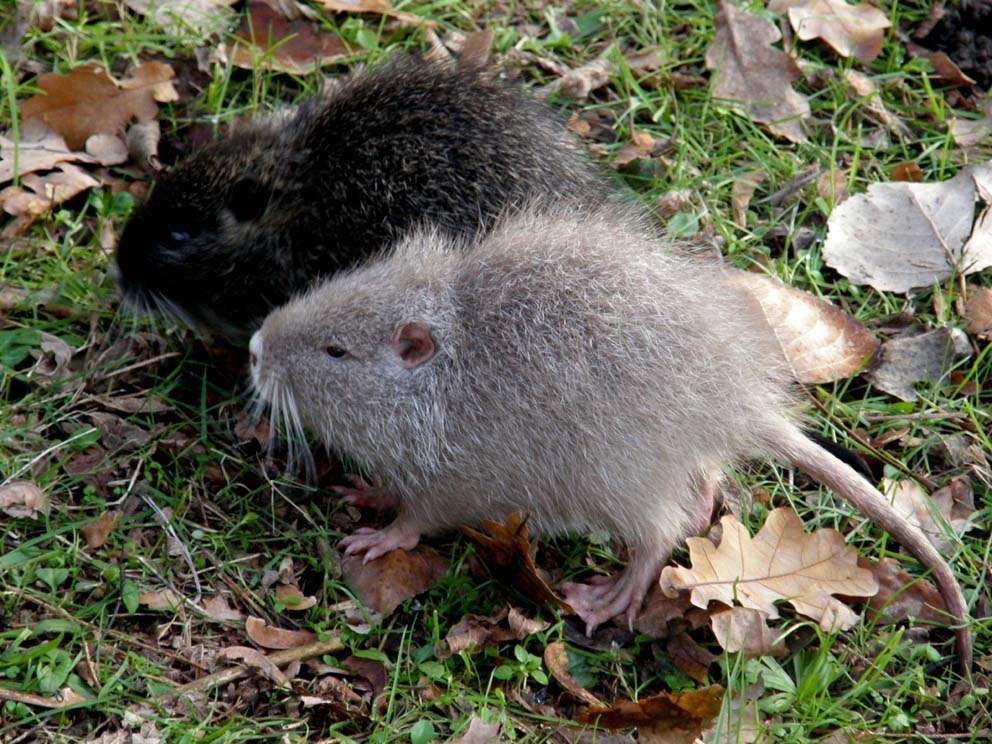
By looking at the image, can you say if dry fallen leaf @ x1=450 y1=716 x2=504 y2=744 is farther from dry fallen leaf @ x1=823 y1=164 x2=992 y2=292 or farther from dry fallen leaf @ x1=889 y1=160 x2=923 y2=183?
dry fallen leaf @ x1=889 y1=160 x2=923 y2=183

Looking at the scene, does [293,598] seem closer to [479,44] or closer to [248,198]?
[248,198]

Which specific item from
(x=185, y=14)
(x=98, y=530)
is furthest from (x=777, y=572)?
(x=185, y=14)

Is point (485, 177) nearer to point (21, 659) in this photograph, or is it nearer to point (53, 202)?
point (53, 202)

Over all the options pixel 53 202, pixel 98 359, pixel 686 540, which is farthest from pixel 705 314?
pixel 53 202

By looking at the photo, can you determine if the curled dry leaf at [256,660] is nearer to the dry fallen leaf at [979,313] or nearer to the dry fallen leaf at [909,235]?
the dry fallen leaf at [909,235]

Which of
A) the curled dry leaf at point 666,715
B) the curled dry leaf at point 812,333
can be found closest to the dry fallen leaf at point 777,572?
the curled dry leaf at point 666,715

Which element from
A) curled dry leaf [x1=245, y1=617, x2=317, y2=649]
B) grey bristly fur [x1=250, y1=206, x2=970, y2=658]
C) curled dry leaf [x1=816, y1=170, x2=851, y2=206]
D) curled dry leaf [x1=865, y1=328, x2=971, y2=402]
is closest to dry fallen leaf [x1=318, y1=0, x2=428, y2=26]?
grey bristly fur [x1=250, y1=206, x2=970, y2=658]

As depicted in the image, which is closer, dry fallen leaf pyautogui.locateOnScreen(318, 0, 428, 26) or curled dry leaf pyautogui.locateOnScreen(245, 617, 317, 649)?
curled dry leaf pyautogui.locateOnScreen(245, 617, 317, 649)
